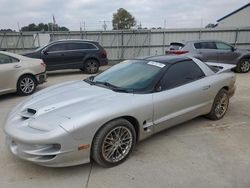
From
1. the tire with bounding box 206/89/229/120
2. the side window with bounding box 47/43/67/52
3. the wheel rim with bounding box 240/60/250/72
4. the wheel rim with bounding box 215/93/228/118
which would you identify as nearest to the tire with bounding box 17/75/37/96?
the side window with bounding box 47/43/67/52

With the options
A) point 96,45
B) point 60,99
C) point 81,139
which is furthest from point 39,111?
point 96,45

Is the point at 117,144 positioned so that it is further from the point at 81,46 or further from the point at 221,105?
the point at 81,46

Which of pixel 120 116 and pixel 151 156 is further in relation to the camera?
pixel 151 156

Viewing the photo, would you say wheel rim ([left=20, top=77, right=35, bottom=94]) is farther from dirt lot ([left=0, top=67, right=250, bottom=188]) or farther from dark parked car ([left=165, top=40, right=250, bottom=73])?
dark parked car ([left=165, top=40, right=250, bottom=73])

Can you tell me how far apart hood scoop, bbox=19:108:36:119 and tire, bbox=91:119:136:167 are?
37.1 inches

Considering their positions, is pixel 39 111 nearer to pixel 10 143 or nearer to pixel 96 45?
pixel 10 143

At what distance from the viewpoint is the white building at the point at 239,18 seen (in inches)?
829

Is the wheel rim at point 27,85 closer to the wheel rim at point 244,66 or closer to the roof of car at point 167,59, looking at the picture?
the roof of car at point 167,59

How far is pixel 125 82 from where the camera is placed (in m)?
3.95

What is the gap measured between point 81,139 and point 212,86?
109 inches

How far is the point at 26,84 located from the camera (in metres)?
7.28

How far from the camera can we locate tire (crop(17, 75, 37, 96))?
715 cm

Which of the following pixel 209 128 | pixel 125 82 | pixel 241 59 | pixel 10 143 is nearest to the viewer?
pixel 10 143

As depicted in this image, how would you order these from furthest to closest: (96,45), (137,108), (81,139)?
(96,45), (137,108), (81,139)
